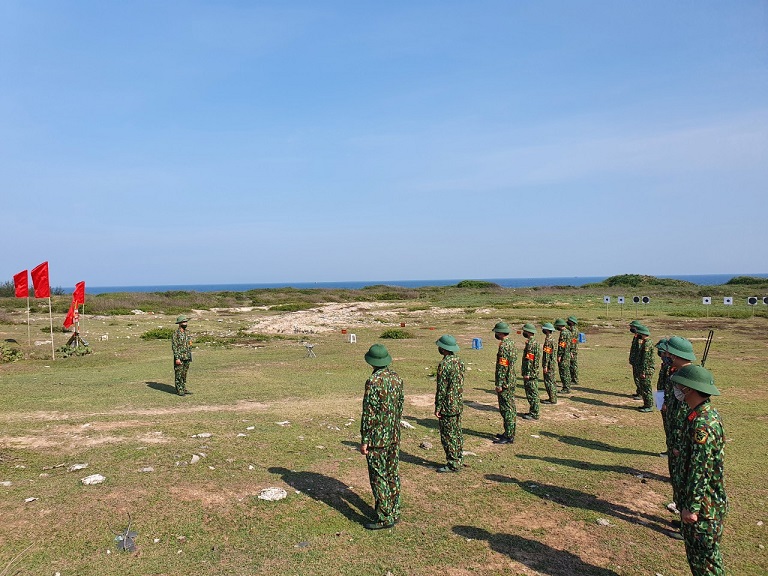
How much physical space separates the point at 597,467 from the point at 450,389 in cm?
339

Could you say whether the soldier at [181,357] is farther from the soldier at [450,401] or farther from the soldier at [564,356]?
the soldier at [564,356]

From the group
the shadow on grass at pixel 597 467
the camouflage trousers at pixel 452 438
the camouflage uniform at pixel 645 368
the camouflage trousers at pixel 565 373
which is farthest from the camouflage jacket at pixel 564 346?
the camouflage trousers at pixel 452 438

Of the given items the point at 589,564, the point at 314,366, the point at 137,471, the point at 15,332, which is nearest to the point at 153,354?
the point at 314,366

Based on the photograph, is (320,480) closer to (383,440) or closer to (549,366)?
(383,440)

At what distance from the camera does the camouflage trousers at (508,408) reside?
10.5 m

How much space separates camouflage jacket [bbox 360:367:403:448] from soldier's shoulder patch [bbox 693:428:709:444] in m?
3.53

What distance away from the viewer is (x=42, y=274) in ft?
68.8

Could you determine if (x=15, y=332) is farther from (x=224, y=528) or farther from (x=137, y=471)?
(x=224, y=528)

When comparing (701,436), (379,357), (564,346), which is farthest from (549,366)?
(701,436)

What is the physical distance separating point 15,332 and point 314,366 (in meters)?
20.9

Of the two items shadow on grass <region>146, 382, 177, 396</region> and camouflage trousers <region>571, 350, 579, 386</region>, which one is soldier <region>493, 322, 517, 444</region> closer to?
camouflage trousers <region>571, 350, 579, 386</region>

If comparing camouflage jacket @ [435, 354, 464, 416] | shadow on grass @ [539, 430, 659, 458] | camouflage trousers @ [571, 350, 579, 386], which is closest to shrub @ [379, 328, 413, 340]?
camouflage trousers @ [571, 350, 579, 386]

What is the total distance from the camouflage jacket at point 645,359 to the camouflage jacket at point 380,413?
9.82m

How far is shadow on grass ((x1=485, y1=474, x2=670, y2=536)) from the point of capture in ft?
23.9
